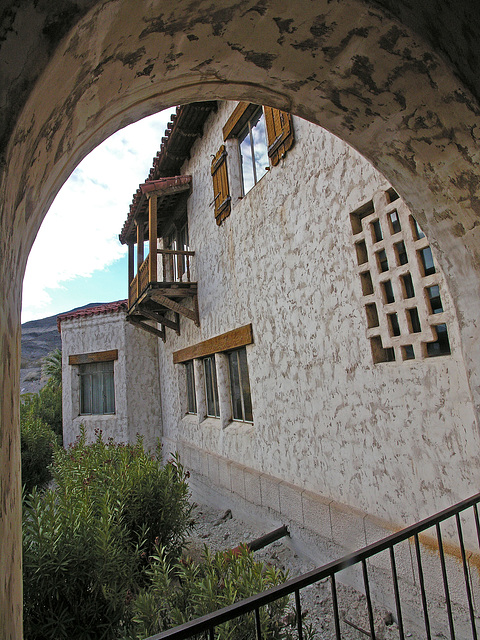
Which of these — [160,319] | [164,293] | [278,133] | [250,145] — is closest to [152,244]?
[164,293]

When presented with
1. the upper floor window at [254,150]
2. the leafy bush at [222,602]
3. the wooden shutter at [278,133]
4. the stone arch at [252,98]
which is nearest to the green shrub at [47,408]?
the upper floor window at [254,150]

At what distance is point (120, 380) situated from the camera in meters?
11.1

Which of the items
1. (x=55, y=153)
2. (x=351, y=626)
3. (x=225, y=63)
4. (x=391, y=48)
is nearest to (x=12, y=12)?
(x=55, y=153)

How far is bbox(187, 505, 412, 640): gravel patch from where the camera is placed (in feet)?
11.0

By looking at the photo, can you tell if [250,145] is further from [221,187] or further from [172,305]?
[172,305]

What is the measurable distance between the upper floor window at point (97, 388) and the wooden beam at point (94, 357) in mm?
214

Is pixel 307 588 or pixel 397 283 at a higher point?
pixel 397 283

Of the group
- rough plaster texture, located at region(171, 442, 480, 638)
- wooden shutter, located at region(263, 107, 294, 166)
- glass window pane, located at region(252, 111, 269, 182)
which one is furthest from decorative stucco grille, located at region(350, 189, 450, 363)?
glass window pane, located at region(252, 111, 269, 182)

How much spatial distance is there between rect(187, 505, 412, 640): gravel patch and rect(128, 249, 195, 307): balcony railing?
14.5 ft

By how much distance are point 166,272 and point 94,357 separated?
11.5 ft

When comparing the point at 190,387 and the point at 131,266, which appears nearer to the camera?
the point at 190,387

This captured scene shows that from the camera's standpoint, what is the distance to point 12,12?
2.65ft

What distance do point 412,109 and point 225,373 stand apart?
19.0 feet

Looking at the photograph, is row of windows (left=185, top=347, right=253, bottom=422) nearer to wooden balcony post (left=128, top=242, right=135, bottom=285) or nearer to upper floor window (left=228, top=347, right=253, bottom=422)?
upper floor window (left=228, top=347, right=253, bottom=422)
